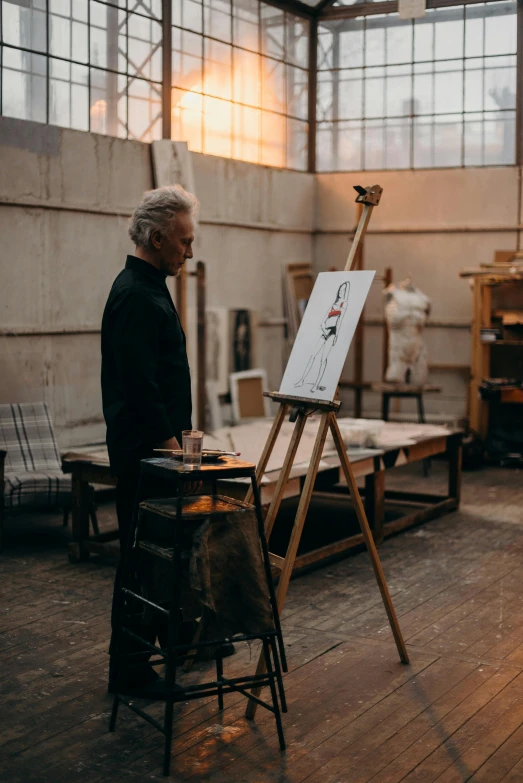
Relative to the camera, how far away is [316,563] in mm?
5492

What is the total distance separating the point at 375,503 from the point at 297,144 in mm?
5384

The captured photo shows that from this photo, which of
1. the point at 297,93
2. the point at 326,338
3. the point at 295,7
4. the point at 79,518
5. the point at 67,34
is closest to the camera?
the point at 326,338

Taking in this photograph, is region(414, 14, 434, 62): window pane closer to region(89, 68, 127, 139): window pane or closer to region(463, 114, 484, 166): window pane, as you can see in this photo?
region(463, 114, 484, 166): window pane

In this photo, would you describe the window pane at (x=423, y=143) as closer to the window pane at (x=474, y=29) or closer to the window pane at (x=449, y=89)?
the window pane at (x=449, y=89)

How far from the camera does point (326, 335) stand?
3840 mm

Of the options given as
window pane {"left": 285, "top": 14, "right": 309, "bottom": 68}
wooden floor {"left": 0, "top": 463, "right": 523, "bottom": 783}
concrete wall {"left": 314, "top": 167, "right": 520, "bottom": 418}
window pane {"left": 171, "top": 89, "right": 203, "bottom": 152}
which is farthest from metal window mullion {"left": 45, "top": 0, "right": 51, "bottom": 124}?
concrete wall {"left": 314, "top": 167, "right": 520, "bottom": 418}

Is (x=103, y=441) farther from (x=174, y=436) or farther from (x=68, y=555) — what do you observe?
(x=174, y=436)

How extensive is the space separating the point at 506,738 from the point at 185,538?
124 centimetres

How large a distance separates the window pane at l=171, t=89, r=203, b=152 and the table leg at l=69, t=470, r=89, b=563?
397cm

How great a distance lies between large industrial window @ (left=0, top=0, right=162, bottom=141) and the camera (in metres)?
7.00

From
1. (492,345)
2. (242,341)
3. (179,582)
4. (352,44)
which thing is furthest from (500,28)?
(179,582)

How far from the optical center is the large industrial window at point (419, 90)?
31.5 feet

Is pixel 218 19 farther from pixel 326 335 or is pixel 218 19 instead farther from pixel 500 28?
pixel 326 335

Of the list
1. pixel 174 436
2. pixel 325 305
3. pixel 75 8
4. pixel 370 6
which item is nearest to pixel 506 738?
pixel 174 436
